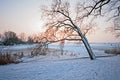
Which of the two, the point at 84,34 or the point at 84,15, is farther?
the point at 84,34

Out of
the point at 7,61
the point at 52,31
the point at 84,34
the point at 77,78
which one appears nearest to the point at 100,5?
the point at 84,34

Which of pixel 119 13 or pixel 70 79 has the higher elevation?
pixel 119 13

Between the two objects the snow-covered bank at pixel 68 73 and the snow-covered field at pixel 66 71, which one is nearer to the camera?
the snow-covered bank at pixel 68 73

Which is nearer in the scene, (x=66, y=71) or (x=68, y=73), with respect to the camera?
(x=68, y=73)

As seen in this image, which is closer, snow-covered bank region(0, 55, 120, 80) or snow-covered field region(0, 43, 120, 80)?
snow-covered bank region(0, 55, 120, 80)

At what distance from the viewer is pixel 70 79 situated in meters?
8.89

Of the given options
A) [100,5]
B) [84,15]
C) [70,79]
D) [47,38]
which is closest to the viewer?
[70,79]

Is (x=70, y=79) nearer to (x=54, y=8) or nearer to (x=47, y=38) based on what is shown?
(x=47, y=38)

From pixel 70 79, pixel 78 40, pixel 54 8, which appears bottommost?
pixel 70 79

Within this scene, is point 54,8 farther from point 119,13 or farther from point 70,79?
point 70,79

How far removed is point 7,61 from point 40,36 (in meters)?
5.41

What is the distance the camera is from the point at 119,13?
1450cm

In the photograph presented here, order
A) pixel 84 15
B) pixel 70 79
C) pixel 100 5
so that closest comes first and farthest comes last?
pixel 70 79 → pixel 100 5 → pixel 84 15

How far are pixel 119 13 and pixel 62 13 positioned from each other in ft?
22.3
